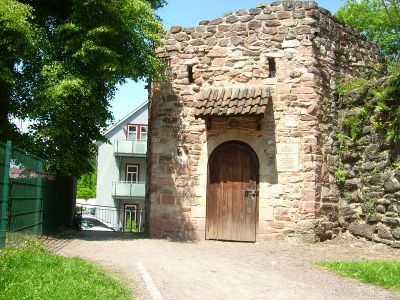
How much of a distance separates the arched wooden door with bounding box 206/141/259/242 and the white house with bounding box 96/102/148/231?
2277 cm

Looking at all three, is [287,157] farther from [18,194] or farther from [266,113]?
[18,194]

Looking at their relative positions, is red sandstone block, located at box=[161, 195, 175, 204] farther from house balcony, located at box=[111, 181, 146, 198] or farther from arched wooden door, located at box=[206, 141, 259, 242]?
house balcony, located at box=[111, 181, 146, 198]

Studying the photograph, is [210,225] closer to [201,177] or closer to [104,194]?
[201,177]

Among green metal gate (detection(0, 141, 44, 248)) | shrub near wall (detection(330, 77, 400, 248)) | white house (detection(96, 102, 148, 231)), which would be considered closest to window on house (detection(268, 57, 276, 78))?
shrub near wall (detection(330, 77, 400, 248))

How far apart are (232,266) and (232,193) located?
13.0 ft

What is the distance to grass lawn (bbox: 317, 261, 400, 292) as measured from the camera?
6936 millimetres

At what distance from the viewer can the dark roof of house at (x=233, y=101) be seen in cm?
1153

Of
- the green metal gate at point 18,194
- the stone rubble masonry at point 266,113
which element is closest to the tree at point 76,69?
the green metal gate at point 18,194

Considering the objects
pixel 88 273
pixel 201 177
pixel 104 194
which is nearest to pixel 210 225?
pixel 201 177

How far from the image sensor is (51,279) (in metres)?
5.79

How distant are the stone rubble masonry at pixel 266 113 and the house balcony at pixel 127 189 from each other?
77.1ft

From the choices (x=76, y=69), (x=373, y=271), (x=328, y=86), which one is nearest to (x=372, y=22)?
(x=328, y=86)

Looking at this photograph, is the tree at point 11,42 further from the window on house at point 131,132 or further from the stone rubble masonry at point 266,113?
the window on house at point 131,132

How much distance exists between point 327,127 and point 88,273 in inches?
293
